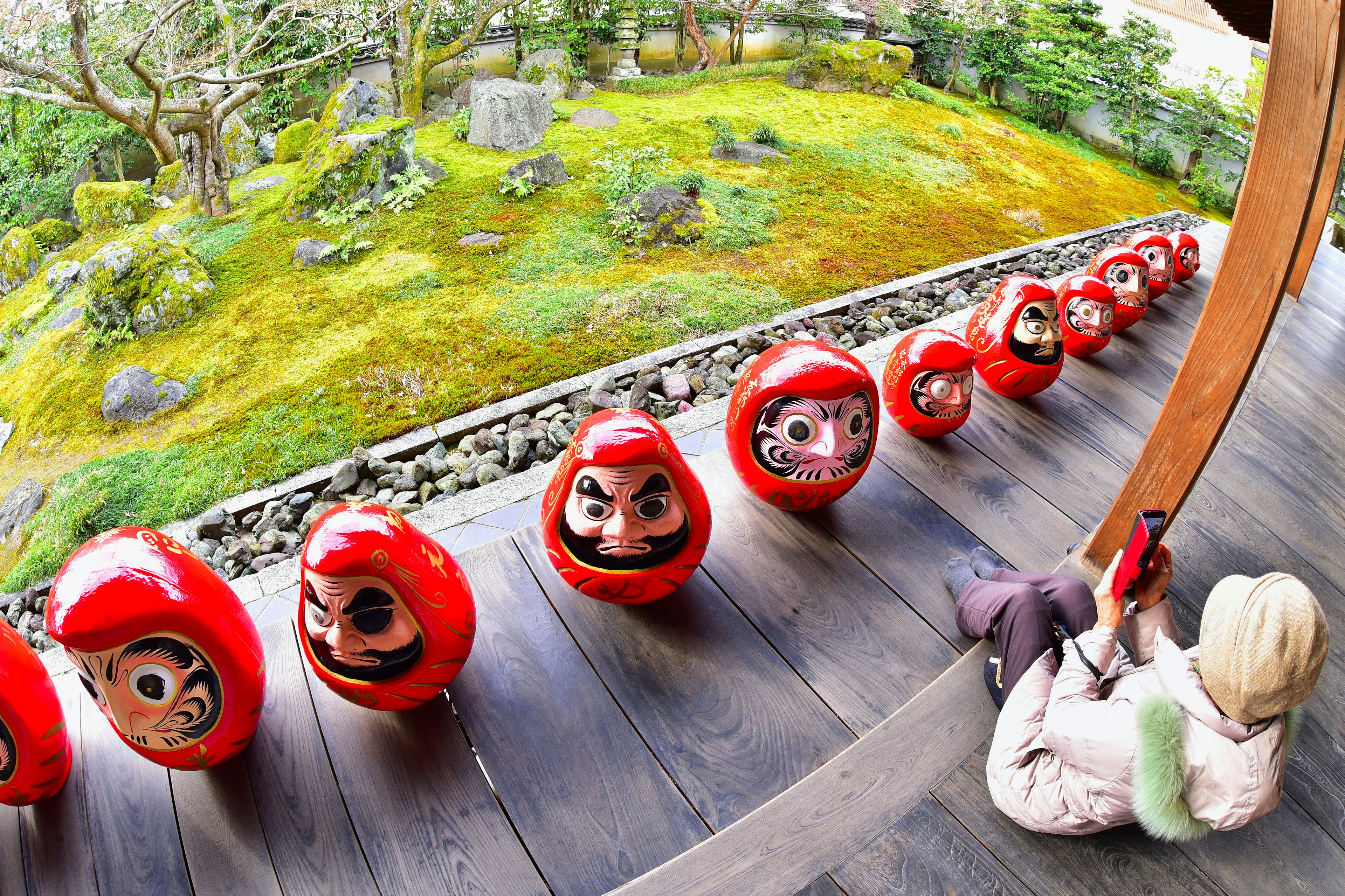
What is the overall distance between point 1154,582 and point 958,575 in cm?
56

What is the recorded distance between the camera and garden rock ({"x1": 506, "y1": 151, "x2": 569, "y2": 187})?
20.2 feet

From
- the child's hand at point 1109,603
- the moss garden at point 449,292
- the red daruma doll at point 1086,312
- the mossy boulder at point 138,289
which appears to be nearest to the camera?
the child's hand at point 1109,603

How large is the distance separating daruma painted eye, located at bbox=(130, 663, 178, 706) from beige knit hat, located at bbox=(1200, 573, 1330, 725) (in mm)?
1992

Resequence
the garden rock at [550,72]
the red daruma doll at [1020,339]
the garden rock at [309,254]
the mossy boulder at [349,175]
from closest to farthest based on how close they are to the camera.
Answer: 1. the red daruma doll at [1020,339]
2. the garden rock at [309,254]
3. the mossy boulder at [349,175]
4. the garden rock at [550,72]

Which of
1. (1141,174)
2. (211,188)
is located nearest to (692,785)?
(211,188)

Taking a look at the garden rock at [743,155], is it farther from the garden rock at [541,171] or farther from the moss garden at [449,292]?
the garden rock at [541,171]

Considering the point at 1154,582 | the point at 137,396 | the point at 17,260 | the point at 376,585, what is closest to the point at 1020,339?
the point at 1154,582

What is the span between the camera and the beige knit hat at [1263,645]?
1177mm

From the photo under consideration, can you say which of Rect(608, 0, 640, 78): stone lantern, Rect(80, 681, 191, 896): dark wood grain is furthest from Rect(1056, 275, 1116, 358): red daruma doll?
Rect(608, 0, 640, 78): stone lantern

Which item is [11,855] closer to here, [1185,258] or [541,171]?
[541,171]

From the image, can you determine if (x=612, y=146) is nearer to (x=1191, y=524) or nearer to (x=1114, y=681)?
(x=1191, y=524)

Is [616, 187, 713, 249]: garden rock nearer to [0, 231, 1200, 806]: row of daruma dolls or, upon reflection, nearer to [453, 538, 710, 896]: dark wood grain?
[0, 231, 1200, 806]: row of daruma dolls

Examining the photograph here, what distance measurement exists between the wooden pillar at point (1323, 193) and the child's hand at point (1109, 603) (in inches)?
30.0

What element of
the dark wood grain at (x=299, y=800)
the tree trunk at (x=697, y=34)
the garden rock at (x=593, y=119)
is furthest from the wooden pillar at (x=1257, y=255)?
the tree trunk at (x=697, y=34)
